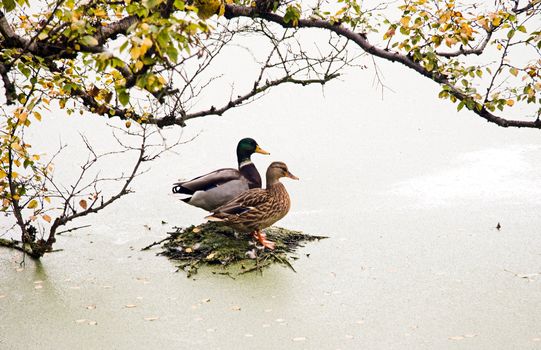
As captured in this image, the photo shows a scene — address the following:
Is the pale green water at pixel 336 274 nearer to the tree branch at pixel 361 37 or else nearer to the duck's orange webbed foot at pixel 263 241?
the duck's orange webbed foot at pixel 263 241

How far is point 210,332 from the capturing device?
265cm

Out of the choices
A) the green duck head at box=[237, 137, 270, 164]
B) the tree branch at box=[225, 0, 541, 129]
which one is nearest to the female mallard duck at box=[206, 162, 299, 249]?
the green duck head at box=[237, 137, 270, 164]

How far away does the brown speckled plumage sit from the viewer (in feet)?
11.3

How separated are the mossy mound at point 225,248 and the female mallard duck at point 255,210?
0.09 metres

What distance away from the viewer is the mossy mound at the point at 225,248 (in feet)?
11.2

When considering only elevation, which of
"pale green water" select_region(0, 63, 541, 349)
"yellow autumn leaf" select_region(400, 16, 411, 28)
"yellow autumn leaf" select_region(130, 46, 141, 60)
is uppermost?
"yellow autumn leaf" select_region(400, 16, 411, 28)

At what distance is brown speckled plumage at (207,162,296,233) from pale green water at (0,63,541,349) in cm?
29

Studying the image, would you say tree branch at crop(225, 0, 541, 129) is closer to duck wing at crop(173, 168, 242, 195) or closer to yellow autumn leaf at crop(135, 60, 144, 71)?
duck wing at crop(173, 168, 242, 195)

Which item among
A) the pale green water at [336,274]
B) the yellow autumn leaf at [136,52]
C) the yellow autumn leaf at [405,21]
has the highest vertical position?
the yellow autumn leaf at [405,21]

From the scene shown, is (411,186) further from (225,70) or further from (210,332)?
(225,70)

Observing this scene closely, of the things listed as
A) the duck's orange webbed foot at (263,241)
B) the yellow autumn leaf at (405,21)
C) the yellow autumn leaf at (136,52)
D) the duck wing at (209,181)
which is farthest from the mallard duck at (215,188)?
the yellow autumn leaf at (136,52)

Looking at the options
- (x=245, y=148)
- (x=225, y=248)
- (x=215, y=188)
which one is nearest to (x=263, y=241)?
(x=225, y=248)

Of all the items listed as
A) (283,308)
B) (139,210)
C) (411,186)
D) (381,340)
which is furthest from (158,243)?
(411,186)

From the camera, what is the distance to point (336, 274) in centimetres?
328
